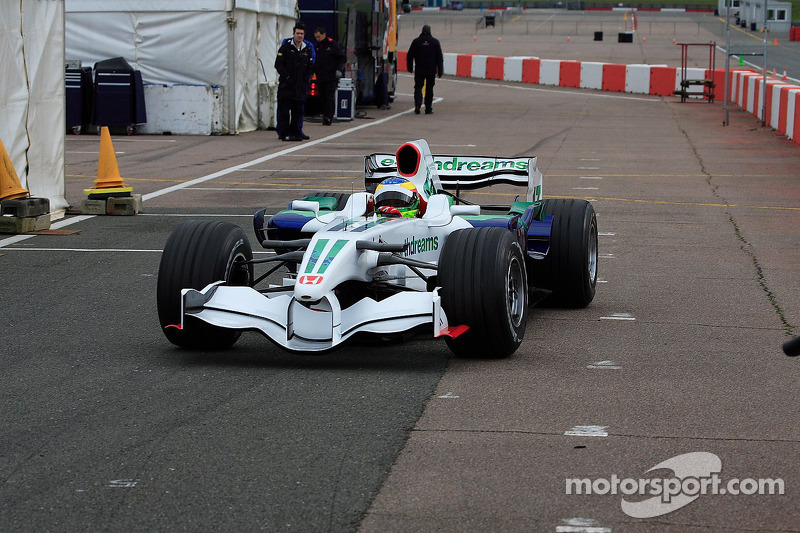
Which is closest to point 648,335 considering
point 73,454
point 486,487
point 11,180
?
point 486,487

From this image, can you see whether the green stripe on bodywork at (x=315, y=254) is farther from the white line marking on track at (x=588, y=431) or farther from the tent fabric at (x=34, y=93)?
the tent fabric at (x=34, y=93)

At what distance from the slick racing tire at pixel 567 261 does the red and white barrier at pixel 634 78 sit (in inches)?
578

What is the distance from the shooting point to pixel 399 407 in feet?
20.3

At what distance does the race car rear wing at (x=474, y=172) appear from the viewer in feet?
31.0

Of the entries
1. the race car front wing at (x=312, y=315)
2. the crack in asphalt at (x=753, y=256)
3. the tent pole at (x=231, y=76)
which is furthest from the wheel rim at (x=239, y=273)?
the tent pole at (x=231, y=76)

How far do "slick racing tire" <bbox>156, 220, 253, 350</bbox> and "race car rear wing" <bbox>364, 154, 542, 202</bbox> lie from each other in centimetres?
198

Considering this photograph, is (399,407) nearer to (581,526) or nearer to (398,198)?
(581,526)

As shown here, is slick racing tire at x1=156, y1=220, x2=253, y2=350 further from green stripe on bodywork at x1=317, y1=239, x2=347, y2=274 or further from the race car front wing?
green stripe on bodywork at x1=317, y1=239, x2=347, y2=274

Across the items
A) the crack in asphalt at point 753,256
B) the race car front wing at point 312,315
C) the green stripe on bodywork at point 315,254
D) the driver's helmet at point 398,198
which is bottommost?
the crack in asphalt at point 753,256

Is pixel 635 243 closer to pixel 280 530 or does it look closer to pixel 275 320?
pixel 275 320

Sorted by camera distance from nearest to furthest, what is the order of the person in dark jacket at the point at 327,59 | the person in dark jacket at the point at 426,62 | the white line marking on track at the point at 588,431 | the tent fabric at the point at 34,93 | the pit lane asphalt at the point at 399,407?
the pit lane asphalt at the point at 399,407
the white line marking on track at the point at 588,431
the tent fabric at the point at 34,93
the person in dark jacket at the point at 327,59
the person in dark jacket at the point at 426,62

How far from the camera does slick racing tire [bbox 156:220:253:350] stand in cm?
733

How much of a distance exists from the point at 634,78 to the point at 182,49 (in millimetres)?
18667

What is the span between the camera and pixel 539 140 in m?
23.5
